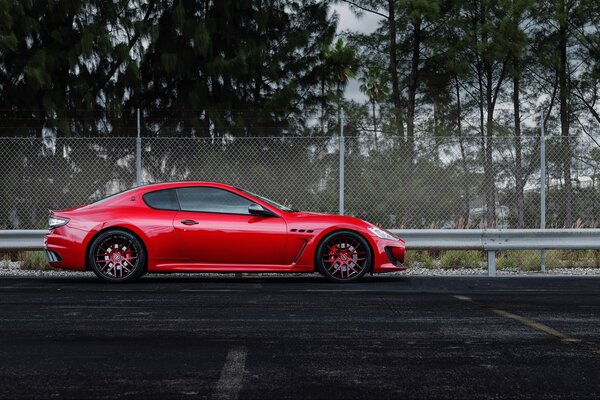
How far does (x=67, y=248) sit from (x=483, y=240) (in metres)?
5.72

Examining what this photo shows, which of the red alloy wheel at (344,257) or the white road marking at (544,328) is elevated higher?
the red alloy wheel at (344,257)

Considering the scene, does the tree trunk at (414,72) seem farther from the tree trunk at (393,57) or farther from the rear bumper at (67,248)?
the rear bumper at (67,248)

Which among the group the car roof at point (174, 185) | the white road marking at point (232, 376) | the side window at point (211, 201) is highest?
the car roof at point (174, 185)

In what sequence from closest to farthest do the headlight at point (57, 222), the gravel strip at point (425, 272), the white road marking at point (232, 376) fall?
the white road marking at point (232, 376)
the headlight at point (57, 222)
the gravel strip at point (425, 272)

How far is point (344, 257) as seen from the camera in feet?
34.2

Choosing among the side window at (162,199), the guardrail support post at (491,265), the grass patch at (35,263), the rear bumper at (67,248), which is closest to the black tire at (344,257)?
the side window at (162,199)

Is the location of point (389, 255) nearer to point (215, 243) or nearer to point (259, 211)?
point (259, 211)

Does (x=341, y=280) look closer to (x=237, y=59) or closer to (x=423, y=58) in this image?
(x=237, y=59)

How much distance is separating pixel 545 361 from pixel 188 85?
1637 cm

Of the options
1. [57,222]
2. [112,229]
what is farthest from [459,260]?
[57,222]

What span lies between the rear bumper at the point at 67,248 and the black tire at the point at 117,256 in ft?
0.40

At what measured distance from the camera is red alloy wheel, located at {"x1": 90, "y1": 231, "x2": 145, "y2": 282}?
10.3 m

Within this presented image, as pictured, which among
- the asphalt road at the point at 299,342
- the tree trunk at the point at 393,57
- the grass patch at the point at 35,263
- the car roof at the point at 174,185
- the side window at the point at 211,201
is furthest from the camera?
the tree trunk at the point at 393,57

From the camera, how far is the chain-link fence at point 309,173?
16406 millimetres
